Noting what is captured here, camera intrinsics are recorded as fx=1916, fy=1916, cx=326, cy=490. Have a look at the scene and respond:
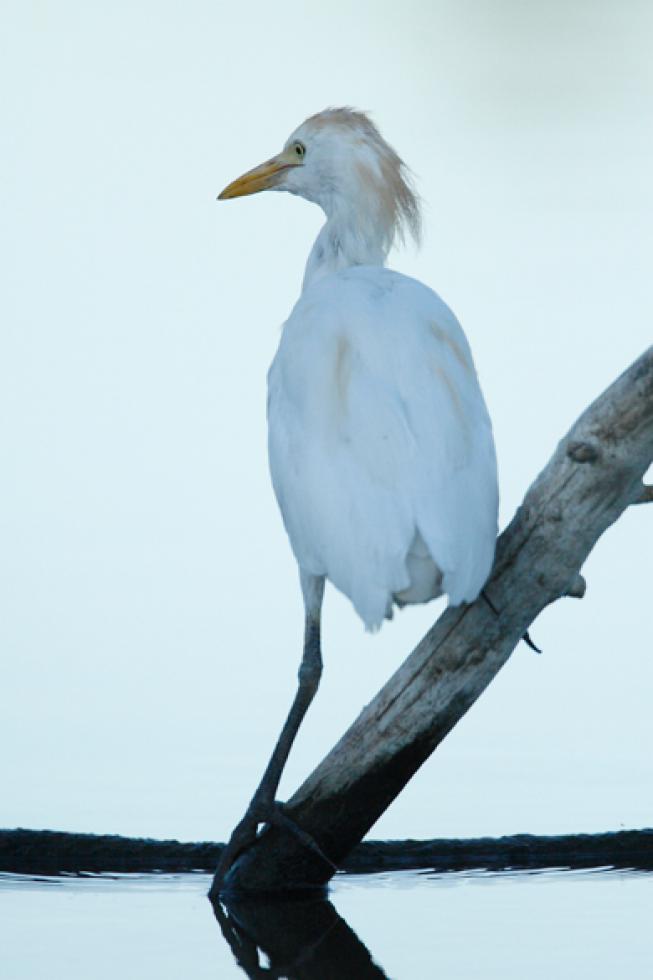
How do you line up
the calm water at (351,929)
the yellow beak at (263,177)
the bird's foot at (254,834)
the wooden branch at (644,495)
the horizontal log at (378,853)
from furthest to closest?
the yellow beak at (263,177), the horizontal log at (378,853), the bird's foot at (254,834), the wooden branch at (644,495), the calm water at (351,929)

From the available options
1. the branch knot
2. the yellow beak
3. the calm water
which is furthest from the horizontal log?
the yellow beak

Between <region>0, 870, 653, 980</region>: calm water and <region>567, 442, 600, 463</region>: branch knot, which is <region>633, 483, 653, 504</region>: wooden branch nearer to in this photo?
<region>567, 442, 600, 463</region>: branch knot

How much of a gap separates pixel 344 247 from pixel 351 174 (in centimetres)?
23

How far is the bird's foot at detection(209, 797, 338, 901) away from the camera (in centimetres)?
428

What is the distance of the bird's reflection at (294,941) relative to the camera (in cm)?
379

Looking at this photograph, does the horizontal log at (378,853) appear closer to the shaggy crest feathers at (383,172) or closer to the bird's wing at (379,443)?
the bird's wing at (379,443)

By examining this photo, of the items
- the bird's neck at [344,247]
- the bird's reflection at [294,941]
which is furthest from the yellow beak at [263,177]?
the bird's reflection at [294,941]

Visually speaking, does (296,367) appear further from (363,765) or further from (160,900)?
(160,900)

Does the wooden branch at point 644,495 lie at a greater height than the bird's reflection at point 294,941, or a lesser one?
greater

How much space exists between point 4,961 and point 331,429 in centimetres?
128


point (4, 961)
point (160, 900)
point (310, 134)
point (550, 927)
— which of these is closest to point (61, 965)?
point (4, 961)

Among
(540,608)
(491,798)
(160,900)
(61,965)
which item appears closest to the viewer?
(61,965)

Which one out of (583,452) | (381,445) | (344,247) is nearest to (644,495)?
(583,452)

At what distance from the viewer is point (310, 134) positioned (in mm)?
5551
